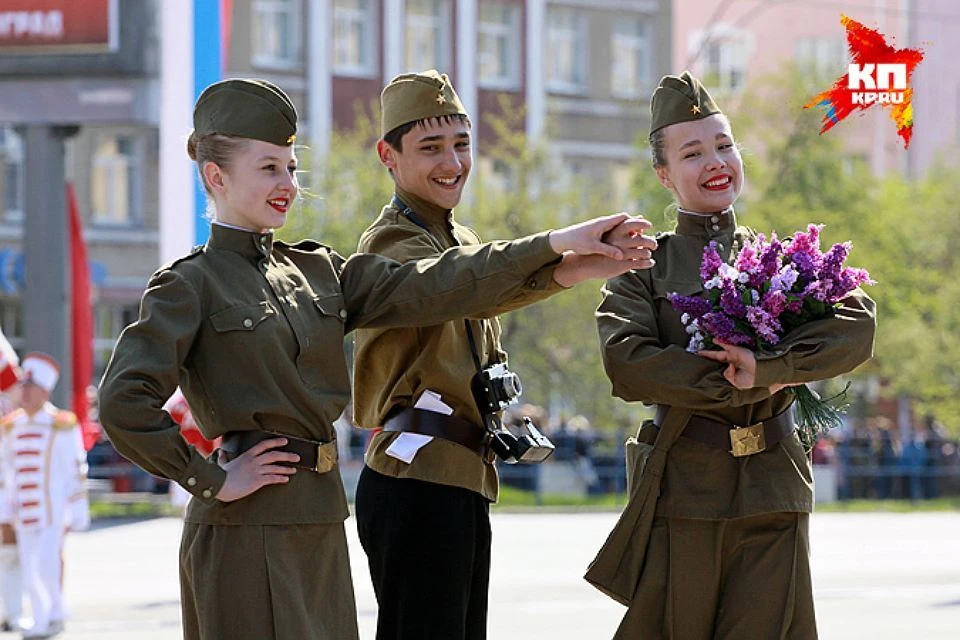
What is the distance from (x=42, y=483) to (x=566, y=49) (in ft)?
115

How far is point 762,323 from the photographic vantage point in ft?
19.6

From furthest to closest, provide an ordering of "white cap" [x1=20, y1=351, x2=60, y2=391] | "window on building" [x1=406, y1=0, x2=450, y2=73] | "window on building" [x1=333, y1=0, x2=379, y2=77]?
"window on building" [x1=406, y1=0, x2=450, y2=73]
"window on building" [x1=333, y1=0, x2=379, y2=77]
"white cap" [x1=20, y1=351, x2=60, y2=391]

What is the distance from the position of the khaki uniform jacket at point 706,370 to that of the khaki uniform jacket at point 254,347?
75 cm

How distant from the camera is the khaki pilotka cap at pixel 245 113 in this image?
5438 millimetres

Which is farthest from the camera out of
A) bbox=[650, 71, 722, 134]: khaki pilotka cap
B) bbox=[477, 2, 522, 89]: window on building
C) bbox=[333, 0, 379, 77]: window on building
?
bbox=[477, 2, 522, 89]: window on building

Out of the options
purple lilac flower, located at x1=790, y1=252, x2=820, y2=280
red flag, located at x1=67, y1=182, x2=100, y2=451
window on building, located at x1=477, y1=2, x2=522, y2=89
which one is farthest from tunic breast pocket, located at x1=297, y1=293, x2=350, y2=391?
window on building, located at x1=477, y1=2, x2=522, y2=89

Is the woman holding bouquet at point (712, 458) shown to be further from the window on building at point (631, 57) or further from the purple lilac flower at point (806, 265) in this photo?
the window on building at point (631, 57)

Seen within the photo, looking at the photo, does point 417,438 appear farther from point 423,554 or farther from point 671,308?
point 671,308

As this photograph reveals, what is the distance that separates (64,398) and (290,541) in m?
18.1

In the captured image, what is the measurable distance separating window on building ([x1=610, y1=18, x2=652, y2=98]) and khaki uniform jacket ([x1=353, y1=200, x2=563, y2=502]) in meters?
41.7

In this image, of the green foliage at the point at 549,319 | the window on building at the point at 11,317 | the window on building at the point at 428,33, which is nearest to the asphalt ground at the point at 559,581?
the green foliage at the point at 549,319

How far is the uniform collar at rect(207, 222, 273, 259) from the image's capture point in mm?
5449

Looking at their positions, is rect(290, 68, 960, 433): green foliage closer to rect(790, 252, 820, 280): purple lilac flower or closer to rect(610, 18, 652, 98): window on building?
rect(610, 18, 652, 98): window on building

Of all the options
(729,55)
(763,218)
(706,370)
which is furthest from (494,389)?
(729,55)
